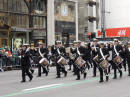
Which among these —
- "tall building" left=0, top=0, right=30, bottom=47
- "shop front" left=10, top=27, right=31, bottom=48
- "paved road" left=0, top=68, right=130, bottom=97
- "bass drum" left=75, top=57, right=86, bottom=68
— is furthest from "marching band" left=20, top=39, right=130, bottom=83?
"shop front" left=10, top=27, right=31, bottom=48

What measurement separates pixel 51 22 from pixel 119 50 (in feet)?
70.6

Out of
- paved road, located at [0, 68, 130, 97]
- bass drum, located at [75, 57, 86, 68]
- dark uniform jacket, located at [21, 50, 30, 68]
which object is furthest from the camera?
bass drum, located at [75, 57, 86, 68]

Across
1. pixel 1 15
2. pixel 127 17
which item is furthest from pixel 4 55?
pixel 127 17

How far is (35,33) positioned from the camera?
3284 cm

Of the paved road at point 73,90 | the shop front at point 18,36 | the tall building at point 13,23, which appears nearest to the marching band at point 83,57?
the paved road at point 73,90

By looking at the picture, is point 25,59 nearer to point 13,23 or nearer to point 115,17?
point 13,23

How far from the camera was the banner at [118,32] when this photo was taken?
5134 cm

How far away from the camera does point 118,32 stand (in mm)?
53000

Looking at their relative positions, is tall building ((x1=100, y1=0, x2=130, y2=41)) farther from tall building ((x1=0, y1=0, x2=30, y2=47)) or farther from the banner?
tall building ((x1=0, y1=0, x2=30, y2=47))

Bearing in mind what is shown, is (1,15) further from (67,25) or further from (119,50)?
(119,50)

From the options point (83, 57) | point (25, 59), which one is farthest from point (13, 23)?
point (25, 59)

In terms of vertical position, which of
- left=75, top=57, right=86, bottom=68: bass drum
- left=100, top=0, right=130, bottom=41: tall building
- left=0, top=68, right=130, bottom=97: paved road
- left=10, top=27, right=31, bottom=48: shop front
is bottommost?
left=0, top=68, right=130, bottom=97: paved road

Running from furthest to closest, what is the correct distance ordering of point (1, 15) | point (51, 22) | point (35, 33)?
point (51, 22), point (35, 33), point (1, 15)

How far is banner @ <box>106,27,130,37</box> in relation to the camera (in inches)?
2021
